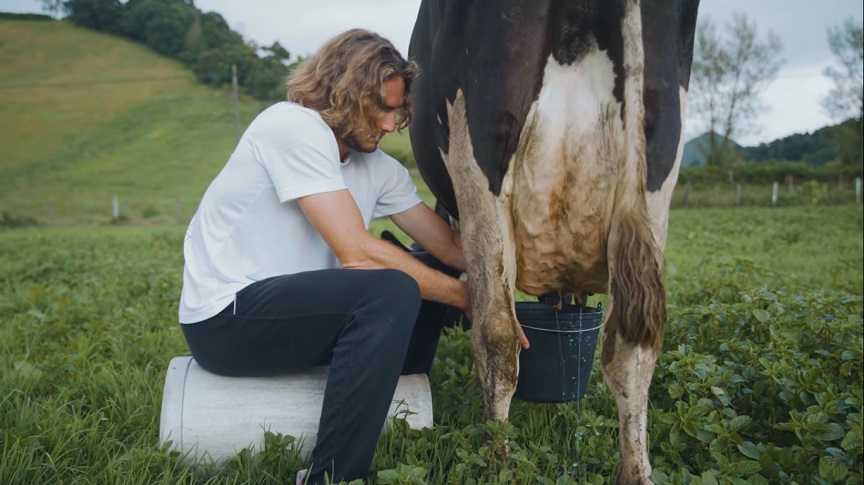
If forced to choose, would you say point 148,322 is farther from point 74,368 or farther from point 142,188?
point 142,188

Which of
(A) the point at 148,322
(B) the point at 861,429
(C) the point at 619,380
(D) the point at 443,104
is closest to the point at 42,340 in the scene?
(A) the point at 148,322

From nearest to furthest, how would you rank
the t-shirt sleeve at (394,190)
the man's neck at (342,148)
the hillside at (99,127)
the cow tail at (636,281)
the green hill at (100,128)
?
the cow tail at (636,281) < the man's neck at (342,148) < the t-shirt sleeve at (394,190) < the green hill at (100,128) < the hillside at (99,127)

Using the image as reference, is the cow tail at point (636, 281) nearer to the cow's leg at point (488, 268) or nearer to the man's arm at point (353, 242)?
the cow's leg at point (488, 268)

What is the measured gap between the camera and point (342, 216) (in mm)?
2312

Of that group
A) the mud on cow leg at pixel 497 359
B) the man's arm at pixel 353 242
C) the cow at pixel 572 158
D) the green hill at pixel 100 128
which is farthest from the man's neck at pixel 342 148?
the green hill at pixel 100 128

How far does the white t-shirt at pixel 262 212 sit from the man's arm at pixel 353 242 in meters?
0.05

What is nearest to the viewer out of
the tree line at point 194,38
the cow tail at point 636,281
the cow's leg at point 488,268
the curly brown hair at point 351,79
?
the cow tail at point 636,281

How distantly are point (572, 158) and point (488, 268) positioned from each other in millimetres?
456

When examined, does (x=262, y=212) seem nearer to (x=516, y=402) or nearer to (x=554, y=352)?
(x=554, y=352)

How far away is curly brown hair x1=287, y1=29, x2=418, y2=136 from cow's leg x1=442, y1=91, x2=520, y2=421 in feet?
0.97

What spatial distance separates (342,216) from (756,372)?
1786mm

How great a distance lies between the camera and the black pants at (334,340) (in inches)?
84.5

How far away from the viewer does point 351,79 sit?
2.45m

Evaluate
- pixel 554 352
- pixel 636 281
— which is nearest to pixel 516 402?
pixel 554 352
